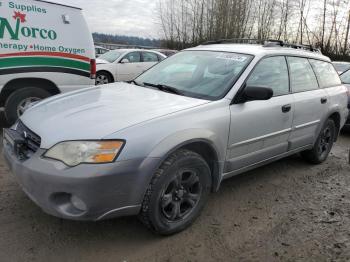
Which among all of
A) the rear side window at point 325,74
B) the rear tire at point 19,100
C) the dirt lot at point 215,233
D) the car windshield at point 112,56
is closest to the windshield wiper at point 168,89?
the dirt lot at point 215,233

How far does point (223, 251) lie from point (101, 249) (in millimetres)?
989

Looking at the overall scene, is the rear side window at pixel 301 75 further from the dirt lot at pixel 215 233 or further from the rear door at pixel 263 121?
the dirt lot at pixel 215 233

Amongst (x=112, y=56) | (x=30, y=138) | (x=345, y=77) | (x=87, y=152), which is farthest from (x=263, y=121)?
(x=112, y=56)

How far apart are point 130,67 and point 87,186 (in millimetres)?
10344

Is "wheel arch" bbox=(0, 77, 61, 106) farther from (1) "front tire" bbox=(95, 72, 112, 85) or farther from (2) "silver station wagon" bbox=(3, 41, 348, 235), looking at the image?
(1) "front tire" bbox=(95, 72, 112, 85)

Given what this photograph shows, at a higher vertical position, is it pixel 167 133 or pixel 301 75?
pixel 301 75

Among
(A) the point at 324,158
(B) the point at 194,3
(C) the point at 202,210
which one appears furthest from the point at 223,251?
(B) the point at 194,3

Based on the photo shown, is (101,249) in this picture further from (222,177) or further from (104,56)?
(104,56)

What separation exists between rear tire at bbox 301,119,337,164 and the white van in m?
3.92

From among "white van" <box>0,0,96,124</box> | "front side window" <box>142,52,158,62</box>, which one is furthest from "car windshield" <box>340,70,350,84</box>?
"front side window" <box>142,52,158,62</box>

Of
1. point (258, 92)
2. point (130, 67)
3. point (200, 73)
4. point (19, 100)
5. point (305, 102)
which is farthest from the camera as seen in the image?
point (130, 67)

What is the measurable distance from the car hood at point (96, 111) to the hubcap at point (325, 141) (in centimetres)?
259

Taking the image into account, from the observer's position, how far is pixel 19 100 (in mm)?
5832

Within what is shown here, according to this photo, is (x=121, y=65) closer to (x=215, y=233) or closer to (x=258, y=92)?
(x=258, y=92)
